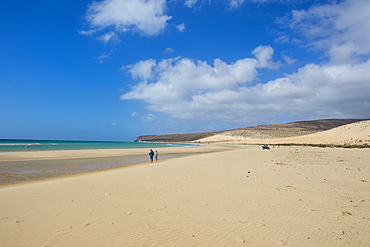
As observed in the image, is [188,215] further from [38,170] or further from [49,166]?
[49,166]

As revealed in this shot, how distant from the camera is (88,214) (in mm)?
6711

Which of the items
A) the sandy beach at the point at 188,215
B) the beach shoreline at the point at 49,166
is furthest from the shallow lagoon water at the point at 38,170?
A: the sandy beach at the point at 188,215

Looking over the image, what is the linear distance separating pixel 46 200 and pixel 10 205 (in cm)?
107

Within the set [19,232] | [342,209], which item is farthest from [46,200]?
[342,209]

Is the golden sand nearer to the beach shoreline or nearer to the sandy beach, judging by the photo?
the sandy beach

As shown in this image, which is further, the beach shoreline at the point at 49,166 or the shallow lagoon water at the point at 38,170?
the beach shoreline at the point at 49,166

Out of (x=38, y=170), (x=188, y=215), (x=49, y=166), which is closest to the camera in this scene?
(x=188, y=215)

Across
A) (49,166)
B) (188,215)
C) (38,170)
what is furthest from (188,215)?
(49,166)

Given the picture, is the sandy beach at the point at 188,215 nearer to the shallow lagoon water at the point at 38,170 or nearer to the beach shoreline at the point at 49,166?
the shallow lagoon water at the point at 38,170

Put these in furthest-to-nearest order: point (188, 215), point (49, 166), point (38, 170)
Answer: point (49, 166) → point (38, 170) → point (188, 215)

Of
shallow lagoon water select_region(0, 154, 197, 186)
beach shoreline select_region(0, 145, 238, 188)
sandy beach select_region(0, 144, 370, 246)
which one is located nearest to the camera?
sandy beach select_region(0, 144, 370, 246)

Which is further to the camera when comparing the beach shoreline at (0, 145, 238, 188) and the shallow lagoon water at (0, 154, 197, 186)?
the beach shoreline at (0, 145, 238, 188)

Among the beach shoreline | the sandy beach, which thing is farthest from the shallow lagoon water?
the sandy beach

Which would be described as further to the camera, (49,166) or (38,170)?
(49,166)
